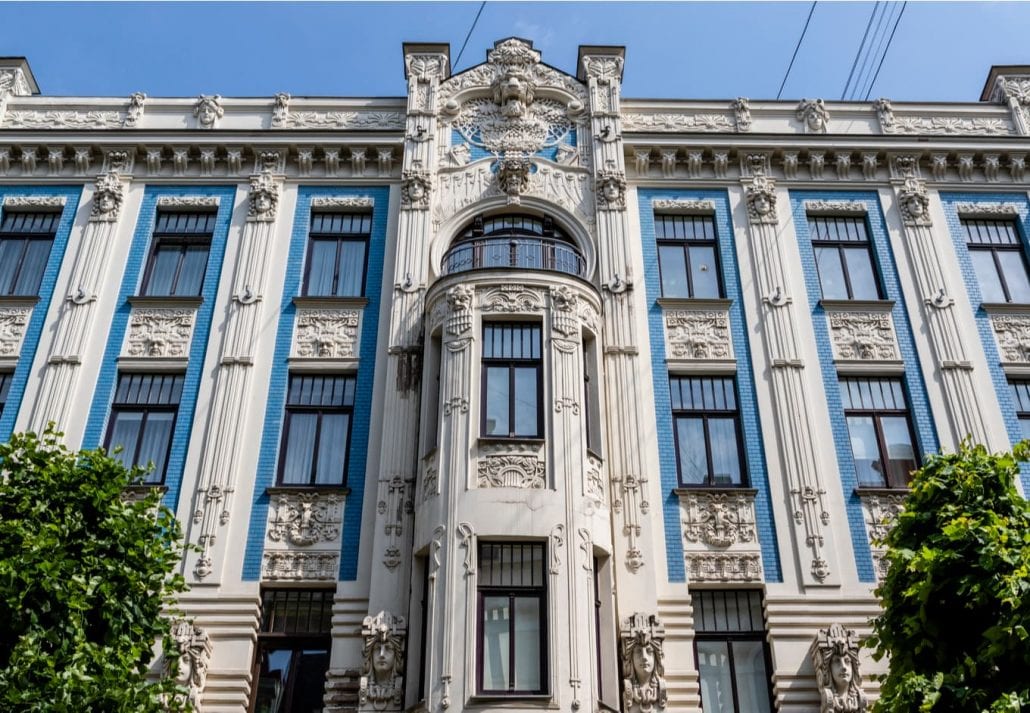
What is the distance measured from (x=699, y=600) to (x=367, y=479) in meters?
6.05

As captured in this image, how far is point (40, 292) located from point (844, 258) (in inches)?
649

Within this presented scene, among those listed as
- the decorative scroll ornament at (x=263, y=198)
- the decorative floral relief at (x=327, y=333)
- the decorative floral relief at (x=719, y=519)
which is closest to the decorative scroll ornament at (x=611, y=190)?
the decorative floral relief at (x=327, y=333)

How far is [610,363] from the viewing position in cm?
1883

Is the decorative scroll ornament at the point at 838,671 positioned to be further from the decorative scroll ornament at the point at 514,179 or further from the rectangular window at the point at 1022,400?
the decorative scroll ornament at the point at 514,179

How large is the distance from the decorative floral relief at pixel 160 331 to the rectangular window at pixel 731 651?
35.1 feet

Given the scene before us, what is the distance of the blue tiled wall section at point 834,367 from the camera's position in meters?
Answer: 17.5

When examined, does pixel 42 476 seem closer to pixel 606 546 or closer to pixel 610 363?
pixel 606 546

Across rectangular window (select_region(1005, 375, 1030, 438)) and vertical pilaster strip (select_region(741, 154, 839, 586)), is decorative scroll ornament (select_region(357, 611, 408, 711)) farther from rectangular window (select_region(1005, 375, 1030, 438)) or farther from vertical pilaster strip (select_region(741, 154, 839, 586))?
rectangular window (select_region(1005, 375, 1030, 438))

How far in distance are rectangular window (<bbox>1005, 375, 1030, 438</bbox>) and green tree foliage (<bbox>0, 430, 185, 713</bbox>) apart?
6.37 metres

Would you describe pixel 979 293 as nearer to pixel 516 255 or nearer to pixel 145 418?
pixel 516 255

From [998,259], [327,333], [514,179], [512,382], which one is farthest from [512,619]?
[998,259]

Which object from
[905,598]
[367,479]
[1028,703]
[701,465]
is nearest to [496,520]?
[367,479]

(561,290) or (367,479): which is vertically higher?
(561,290)

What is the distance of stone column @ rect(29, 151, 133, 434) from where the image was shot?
1859 centimetres
